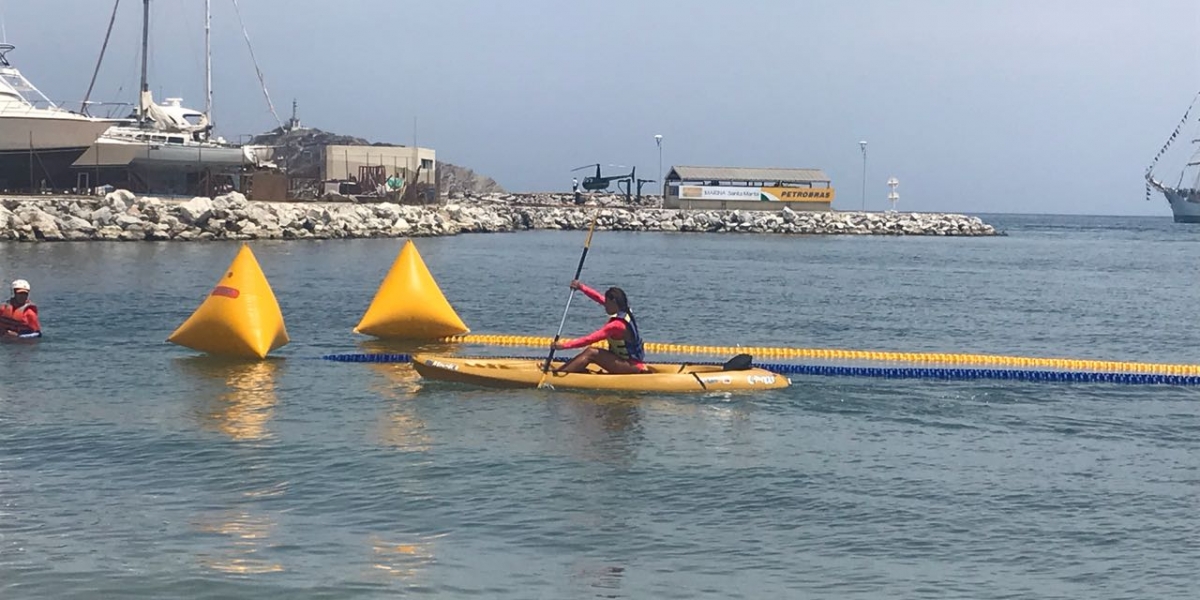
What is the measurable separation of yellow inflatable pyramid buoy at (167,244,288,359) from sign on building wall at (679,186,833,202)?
264 feet

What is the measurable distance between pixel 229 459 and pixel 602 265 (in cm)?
4103

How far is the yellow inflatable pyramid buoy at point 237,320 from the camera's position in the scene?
2152cm

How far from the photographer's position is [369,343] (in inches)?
979

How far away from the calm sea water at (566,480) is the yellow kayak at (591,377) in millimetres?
234

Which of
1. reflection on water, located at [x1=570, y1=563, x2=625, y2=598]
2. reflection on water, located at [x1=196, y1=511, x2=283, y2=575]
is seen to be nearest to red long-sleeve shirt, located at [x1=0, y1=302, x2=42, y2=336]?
reflection on water, located at [x1=196, y1=511, x2=283, y2=575]

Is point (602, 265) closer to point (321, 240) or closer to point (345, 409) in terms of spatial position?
point (321, 240)

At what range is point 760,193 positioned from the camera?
330ft

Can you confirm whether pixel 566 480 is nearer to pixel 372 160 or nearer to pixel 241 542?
pixel 241 542

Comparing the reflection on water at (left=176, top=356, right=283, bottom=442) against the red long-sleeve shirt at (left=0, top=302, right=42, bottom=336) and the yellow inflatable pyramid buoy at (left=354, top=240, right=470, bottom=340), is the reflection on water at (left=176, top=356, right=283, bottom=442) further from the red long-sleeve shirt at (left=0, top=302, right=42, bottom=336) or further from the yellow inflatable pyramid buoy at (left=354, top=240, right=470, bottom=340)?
the red long-sleeve shirt at (left=0, top=302, right=42, bottom=336)

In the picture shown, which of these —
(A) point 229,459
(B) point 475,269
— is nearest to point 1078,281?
(B) point 475,269

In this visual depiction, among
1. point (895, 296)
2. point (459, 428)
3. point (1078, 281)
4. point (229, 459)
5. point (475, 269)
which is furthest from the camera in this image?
point (1078, 281)

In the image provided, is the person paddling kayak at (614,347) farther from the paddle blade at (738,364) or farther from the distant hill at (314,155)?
the distant hill at (314,155)

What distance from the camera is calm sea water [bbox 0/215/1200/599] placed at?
34.6 feet

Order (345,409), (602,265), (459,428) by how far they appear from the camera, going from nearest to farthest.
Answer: (459,428), (345,409), (602,265)
